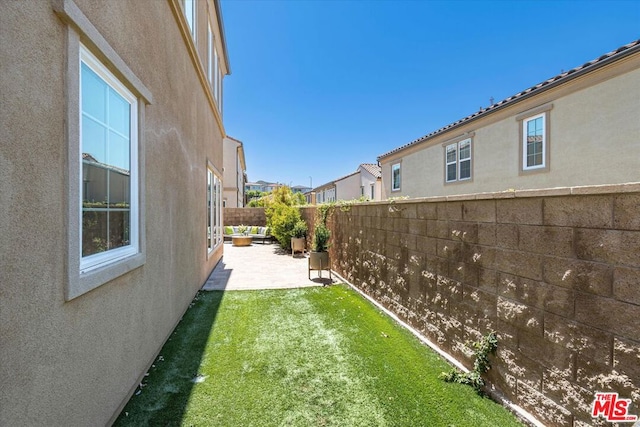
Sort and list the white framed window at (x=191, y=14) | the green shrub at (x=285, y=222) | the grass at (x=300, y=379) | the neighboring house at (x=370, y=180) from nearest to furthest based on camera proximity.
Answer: the grass at (x=300, y=379) → the white framed window at (x=191, y=14) → the green shrub at (x=285, y=222) → the neighboring house at (x=370, y=180)

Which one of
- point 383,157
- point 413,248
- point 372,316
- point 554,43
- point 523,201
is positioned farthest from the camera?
point 383,157

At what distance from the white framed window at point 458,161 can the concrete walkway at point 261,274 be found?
710 cm

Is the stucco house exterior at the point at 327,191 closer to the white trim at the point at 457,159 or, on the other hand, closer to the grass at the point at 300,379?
the white trim at the point at 457,159

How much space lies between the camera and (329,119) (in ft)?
81.1

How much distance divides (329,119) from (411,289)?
72.3 ft

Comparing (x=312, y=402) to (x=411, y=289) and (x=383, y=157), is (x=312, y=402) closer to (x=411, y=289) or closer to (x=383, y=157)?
(x=411, y=289)

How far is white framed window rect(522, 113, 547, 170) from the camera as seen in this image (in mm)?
8508

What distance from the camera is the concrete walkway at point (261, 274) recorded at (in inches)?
315

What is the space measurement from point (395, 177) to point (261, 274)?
10.7 m

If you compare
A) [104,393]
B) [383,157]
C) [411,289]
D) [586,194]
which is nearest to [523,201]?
[586,194]

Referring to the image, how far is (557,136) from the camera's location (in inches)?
316

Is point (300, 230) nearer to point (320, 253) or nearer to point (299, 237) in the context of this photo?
point (299, 237)

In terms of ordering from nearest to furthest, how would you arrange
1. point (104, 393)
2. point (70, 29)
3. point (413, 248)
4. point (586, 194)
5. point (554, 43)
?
point (70, 29) → point (586, 194) → point (104, 393) → point (413, 248) → point (554, 43)

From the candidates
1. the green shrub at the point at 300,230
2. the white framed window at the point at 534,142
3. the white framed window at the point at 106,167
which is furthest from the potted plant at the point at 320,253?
the white framed window at the point at 534,142
